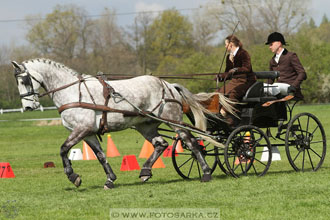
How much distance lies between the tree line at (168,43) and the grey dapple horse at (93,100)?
35.4 metres

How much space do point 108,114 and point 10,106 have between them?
50165 mm

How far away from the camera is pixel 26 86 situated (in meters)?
9.20

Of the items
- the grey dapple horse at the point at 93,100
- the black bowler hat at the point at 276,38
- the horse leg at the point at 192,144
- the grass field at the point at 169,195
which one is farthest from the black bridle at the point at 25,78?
the black bowler hat at the point at 276,38

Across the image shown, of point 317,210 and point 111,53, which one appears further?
point 111,53

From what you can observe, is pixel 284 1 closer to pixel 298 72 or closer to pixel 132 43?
pixel 132 43

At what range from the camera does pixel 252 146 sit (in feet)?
33.1

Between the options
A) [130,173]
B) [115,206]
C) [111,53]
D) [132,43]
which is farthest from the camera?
[132,43]

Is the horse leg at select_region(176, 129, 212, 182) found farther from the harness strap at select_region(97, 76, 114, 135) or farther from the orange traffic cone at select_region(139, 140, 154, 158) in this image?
the orange traffic cone at select_region(139, 140, 154, 158)

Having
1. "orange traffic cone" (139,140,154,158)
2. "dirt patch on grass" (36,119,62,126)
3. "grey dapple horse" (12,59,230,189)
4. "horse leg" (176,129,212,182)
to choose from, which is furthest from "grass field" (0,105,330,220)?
"dirt patch on grass" (36,119,62,126)

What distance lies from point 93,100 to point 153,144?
61.9 inches

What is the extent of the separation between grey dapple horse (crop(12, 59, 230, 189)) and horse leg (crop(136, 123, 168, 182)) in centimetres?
2

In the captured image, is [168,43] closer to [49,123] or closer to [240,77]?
[49,123]

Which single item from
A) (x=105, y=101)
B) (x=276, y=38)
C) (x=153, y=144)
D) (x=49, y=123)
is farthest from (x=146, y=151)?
(x=49, y=123)

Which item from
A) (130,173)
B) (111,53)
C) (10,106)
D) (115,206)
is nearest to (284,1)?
(111,53)
